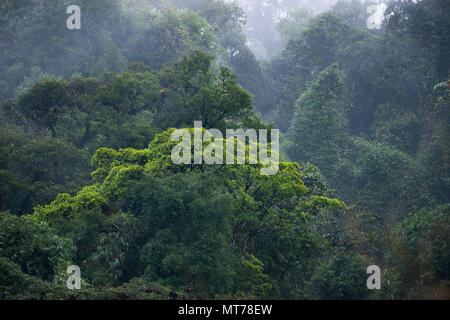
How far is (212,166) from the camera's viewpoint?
43.2ft

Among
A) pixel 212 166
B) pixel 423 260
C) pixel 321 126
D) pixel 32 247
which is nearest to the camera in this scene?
pixel 32 247

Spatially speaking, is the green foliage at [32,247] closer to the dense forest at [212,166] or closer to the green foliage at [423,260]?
the dense forest at [212,166]

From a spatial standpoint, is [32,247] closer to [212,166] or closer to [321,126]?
[212,166]

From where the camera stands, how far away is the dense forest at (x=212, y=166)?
11422 millimetres

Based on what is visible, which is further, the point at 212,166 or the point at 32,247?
the point at 212,166

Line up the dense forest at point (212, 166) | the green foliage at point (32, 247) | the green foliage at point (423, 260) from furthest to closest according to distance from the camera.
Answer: the dense forest at point (212, 166) → the green foliage at point (423, 260) → the green foliage at point (32, 247)

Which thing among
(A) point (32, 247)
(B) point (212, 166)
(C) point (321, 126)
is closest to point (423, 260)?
(B) point (212, 166)

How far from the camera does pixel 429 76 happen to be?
85.4 feet

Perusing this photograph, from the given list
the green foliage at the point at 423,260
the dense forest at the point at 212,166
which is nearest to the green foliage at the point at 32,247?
the dense forest at the point at 212,166

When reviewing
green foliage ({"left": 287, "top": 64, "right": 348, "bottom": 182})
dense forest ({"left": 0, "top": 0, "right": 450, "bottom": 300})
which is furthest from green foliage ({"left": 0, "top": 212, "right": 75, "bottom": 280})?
green foliage ({"left": 287, "top": 64, "right": 348, "bottom": 182})
